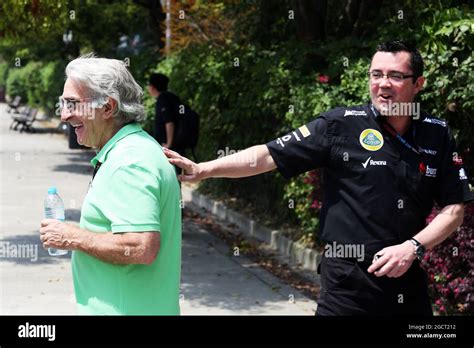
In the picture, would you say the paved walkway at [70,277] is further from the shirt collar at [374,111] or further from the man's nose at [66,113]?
the man's nose at [66,113]

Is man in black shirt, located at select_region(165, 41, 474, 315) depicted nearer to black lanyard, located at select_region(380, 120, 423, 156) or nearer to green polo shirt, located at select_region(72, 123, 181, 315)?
black lanyard, located at select_region(380, 120, 423, 156)

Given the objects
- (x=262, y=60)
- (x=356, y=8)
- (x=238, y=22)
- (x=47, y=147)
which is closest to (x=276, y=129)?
(x=262, y=60)

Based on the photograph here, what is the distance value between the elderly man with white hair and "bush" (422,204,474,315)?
389 cm

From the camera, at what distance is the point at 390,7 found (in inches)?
492

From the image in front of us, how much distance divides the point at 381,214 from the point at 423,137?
414 mm

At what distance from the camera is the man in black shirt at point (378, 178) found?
3898 millimetres

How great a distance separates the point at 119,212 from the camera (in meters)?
3.20

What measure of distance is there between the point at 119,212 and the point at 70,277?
247 inches

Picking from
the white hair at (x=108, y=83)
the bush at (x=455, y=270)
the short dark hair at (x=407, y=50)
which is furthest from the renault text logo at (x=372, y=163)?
the bush at (x=455, y=270)

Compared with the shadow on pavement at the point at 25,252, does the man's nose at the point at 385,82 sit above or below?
above

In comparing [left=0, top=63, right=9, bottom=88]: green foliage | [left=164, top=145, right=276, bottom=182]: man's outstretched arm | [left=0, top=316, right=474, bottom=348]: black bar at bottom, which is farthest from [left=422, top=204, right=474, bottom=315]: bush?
[left=0, top=63, right=9, bottom=88]: green foliage

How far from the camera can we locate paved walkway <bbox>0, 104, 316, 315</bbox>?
8148mm

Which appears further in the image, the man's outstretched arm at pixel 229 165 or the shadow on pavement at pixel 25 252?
the shadow on pavement at pixel 25 252

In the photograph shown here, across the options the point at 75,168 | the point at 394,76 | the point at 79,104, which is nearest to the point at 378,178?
the point at 394,76
